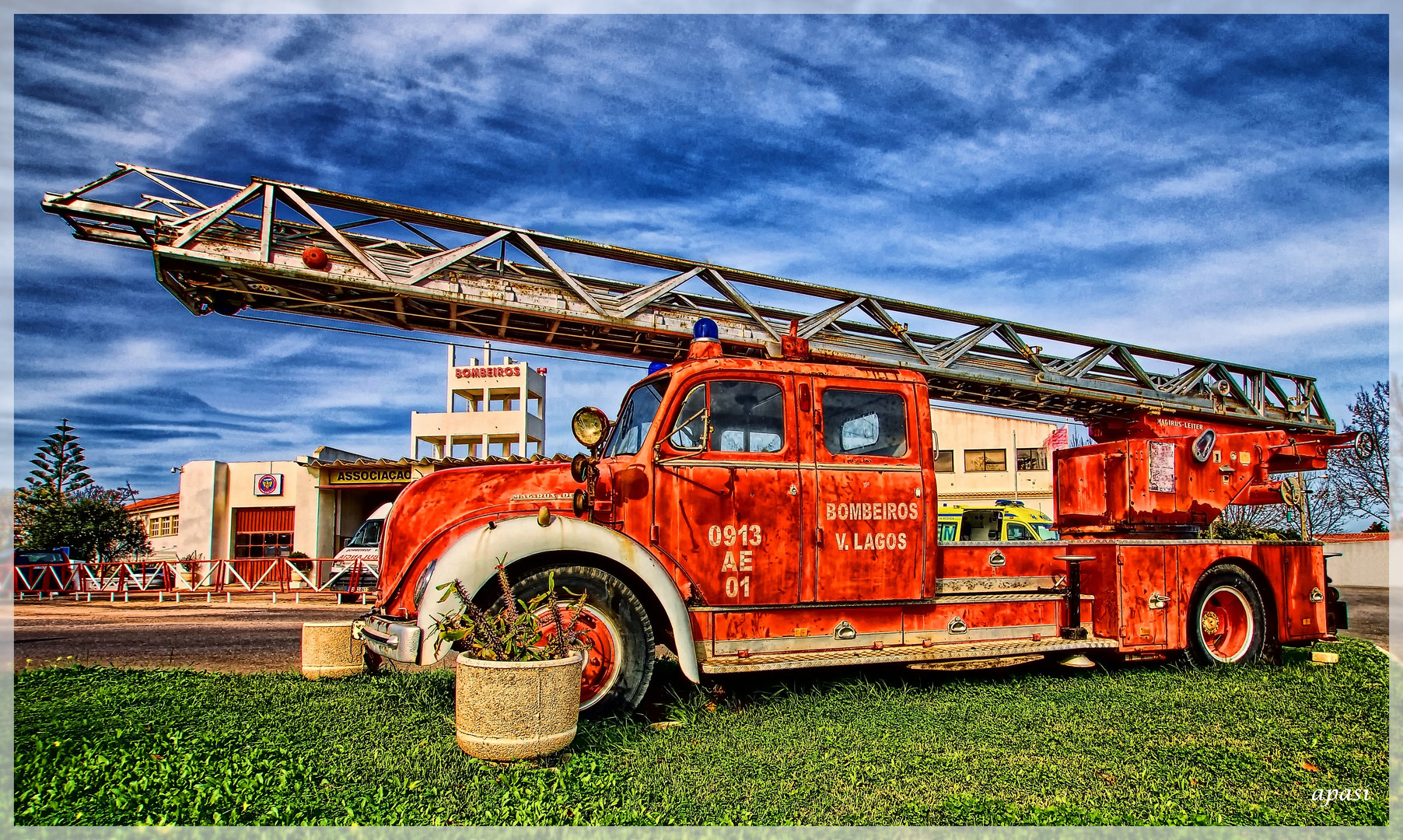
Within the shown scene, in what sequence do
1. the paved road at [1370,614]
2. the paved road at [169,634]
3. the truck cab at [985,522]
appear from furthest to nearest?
the truck cab at [985,522], the paved road at [1370,614], the paved road at [169,634]

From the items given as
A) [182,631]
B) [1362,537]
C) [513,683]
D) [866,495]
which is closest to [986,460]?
[1362,537]

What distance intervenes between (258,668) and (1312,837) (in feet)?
27.4

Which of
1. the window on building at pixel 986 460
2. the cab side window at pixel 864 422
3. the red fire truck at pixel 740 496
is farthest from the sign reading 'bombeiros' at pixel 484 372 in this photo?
the cab side window at pixel 864 422

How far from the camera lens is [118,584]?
2478 centimetres

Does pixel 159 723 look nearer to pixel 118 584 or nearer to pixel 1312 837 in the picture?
pixel 1312 837

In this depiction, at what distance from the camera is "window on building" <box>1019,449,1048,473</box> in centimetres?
3412

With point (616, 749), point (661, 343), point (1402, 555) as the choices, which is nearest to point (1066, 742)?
point (616, 749)

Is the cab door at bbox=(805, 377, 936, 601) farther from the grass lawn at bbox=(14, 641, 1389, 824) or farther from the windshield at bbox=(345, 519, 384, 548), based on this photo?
the windshield at bbox=(345, 519, 384, 548)

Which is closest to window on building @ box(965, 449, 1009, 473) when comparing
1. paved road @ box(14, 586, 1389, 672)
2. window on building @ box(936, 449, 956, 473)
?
window on building @ box(936, 449, 956, 473)

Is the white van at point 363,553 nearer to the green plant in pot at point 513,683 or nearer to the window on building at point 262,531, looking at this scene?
the window on building at point 262,531

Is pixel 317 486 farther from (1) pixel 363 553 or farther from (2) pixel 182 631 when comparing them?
(2) pixel 182 631

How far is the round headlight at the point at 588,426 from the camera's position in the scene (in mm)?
5531

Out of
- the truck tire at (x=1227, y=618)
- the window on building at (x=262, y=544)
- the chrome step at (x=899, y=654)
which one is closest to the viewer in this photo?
the chrome step at (x=899, y=654)

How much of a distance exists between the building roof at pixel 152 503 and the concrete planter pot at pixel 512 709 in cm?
4134
